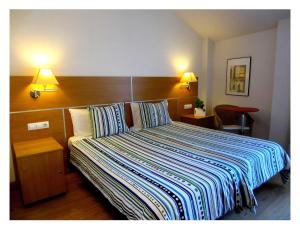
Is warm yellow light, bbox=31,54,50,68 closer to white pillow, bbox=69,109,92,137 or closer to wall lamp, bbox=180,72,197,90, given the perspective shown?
white pillow, bbox=69,109,92,137

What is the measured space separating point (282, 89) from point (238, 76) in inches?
36.0

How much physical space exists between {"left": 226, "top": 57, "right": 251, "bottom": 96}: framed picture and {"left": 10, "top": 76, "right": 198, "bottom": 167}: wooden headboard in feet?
4.22

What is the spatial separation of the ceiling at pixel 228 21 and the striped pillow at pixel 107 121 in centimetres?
224

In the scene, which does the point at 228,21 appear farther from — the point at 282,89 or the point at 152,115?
the point at 152,115

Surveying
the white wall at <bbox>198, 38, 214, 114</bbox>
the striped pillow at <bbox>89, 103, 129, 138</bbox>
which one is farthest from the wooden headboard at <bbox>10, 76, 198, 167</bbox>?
the white wall at <bbox>198, 38, 214, 114</bbox>

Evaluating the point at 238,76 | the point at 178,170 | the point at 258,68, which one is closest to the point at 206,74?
the point at 238,76

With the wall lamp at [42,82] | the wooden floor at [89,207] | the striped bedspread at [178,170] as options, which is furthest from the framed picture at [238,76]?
the wall lamp at [42,82]

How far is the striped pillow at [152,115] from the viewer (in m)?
2.95

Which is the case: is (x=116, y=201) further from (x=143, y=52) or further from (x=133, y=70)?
(x=143, y=52)

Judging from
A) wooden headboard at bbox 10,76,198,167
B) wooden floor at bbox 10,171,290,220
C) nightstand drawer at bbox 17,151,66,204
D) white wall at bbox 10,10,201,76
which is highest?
white wall at bbox 10,10,201,76

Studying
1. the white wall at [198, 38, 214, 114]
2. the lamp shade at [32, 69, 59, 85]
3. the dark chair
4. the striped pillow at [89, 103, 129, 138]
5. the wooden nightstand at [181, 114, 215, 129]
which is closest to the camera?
the lamp shade at [32, 69, 59, 85]

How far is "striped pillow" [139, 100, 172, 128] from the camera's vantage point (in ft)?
9.68
